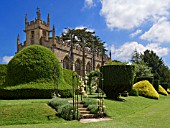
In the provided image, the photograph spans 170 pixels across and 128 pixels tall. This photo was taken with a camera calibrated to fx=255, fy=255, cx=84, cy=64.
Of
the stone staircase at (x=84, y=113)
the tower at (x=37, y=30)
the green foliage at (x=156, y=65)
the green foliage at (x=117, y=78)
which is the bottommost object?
the stone staircase at (x=84, y=113)

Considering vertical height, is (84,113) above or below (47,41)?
below

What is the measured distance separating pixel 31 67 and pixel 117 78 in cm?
713

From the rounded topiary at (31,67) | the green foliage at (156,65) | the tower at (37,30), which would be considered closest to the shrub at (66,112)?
the rounded topiary at (31,67)

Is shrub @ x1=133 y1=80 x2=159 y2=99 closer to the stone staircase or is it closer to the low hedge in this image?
the low hedge

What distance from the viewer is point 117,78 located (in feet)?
67.1

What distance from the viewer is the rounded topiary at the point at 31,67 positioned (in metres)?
16.7

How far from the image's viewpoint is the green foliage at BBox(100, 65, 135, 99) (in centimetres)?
2039

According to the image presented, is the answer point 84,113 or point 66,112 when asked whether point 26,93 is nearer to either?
point 84,113

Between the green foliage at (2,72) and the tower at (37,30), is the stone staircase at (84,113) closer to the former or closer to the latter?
the green foliage at (2,72)

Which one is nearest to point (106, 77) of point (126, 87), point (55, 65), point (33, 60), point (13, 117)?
point (126, 87)

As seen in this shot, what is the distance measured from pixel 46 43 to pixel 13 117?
2509cm

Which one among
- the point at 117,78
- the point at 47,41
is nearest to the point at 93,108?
the point at 117,78

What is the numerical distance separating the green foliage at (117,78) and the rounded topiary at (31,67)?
14.5 feet

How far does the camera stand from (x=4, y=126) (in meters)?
9.98
